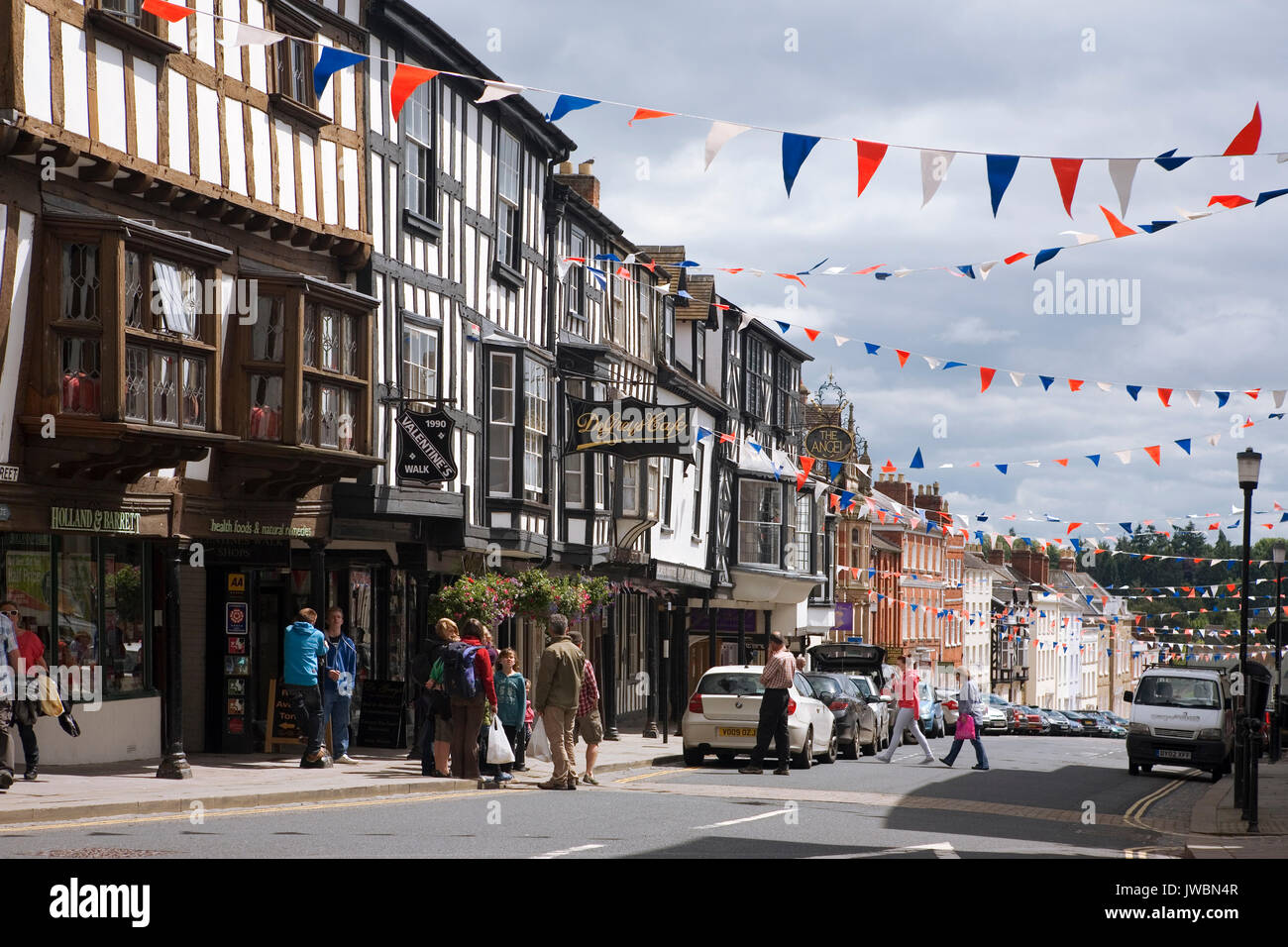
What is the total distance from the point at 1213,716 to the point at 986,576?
3125 inches

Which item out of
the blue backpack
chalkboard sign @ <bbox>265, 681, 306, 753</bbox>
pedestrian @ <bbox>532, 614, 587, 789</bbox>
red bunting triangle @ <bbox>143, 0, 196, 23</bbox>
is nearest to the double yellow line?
pedestrian @ <bbox>532, 614, 587, 789</bbox>

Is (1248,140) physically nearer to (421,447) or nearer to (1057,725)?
(421,447)

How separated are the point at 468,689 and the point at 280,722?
4.07m

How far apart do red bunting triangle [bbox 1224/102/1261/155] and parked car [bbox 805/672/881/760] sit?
15215 mm

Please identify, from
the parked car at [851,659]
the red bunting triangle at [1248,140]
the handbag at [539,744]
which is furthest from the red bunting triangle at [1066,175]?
the parked car at [851,659]

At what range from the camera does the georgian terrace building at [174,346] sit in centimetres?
1559

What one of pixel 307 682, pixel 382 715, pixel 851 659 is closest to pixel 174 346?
pixel 307 682

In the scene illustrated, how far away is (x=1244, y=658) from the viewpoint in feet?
61.9

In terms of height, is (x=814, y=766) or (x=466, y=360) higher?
(x=466, y=360)

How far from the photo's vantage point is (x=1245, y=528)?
1933cm

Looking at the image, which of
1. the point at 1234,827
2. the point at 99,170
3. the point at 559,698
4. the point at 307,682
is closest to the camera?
the point at 99,170

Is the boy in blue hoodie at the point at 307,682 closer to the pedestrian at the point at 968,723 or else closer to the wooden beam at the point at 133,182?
the wooden beam at the point at 133,182
